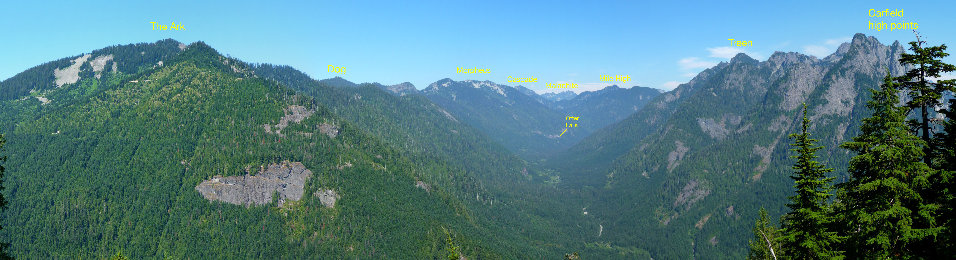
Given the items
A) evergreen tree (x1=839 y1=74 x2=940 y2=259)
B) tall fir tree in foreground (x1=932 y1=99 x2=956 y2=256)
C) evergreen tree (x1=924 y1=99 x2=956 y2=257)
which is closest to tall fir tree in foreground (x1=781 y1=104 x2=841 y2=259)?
evergreen tree (x1=839 y1=74 x2=940 y2=259)

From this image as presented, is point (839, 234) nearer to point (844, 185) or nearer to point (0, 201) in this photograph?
point (844, 185)

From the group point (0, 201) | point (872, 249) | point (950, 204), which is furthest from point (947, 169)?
point (0, 201)

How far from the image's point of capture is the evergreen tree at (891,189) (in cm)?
3103

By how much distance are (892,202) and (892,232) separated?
2.18 m

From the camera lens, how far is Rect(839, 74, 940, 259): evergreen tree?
31031 mm

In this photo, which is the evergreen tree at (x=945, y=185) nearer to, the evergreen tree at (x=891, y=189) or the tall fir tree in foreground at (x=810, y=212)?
the evergreen tree at (x=891, y=189)

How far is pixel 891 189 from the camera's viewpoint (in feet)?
103

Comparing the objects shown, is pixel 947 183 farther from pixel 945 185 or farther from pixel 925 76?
pixel 925 76

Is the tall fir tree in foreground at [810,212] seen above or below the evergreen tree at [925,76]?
below

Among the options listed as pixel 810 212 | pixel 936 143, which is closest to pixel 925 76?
pixel 936 143

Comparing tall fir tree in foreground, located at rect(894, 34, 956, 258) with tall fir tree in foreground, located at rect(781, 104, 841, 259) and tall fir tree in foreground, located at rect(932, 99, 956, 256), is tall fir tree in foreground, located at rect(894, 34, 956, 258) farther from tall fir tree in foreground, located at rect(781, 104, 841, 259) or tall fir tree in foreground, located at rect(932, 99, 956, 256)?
tall fir tree in foreground, located at rect(781, 104, 841, 259)

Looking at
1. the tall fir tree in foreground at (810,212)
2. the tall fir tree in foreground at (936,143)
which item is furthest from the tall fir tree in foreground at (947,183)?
the tall fir tree in foreground at (810,212)

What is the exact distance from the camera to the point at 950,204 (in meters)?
31.7

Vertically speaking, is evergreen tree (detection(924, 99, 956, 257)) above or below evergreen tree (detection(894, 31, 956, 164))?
below
